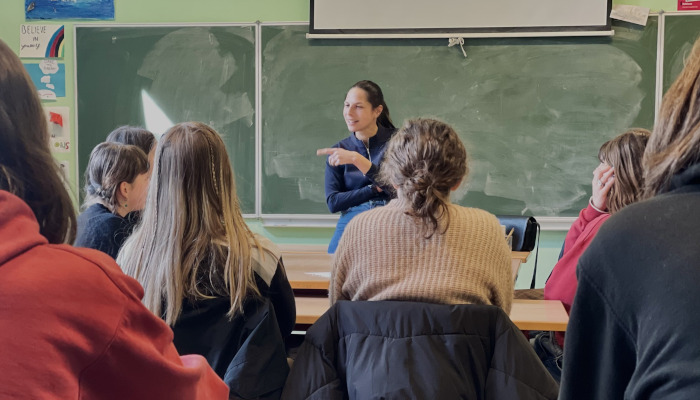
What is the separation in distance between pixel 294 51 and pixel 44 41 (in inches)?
65.7

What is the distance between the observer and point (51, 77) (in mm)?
4371

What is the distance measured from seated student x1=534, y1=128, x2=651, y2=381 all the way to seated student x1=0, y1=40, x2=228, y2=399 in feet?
5.57

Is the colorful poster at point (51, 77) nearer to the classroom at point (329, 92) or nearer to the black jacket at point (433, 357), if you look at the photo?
the classroom at point (329, 92)

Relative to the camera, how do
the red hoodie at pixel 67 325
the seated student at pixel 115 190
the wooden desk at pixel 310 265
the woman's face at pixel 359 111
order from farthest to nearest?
1. the woman's face at pixel 359 111
2. the wooden desk at pixel 310 265
3. the seated student at pixel 115 190
4. the red hoodie at pixel 67 325

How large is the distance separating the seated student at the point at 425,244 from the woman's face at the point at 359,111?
5.22 feet

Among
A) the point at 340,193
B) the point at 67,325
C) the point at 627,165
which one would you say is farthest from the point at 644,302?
the point at 340,193

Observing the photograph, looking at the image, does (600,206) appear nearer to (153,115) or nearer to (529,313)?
(529,313)

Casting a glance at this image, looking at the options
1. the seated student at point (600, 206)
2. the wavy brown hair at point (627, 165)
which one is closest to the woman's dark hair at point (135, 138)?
the seated student at point (600, 206)

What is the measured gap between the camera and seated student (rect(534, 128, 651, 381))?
84.4 inches

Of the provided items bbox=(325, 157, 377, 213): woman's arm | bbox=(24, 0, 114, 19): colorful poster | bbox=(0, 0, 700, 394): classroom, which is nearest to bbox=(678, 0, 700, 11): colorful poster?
bbox=(0, 0, 700, 394): classroom

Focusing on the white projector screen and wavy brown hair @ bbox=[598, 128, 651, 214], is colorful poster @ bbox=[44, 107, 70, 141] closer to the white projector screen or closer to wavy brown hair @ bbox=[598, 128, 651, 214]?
the white projector screen

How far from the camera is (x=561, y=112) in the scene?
3988 mm

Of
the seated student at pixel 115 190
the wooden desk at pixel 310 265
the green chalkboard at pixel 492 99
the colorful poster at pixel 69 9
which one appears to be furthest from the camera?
the colorful poster at pixel 69 9

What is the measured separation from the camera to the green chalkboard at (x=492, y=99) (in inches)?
154
